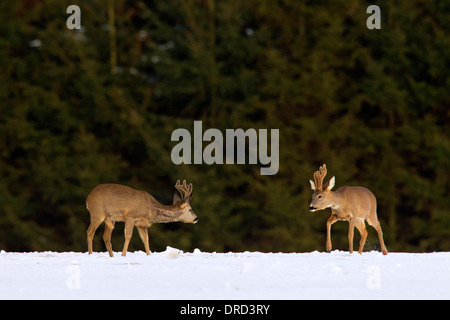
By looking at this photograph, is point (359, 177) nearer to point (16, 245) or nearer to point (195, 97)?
point (195, 97)

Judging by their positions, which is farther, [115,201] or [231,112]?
[231,112]

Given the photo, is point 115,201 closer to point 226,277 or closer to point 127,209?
point 127,209

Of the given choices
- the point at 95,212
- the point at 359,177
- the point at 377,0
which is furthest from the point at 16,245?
the point at 95,212

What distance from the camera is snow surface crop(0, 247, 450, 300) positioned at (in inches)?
329

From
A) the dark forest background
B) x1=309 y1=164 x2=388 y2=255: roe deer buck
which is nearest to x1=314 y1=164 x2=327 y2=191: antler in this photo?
x1=309 y1=164 x2=388 y2=255: roe deer buck

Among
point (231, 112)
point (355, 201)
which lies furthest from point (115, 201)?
point (231, 112)

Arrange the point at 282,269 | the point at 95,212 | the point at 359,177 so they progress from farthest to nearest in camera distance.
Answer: the point at 359,177, the point at 95,212, the point at 282,269

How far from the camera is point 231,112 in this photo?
27812mm

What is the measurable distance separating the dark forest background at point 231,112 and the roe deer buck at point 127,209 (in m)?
13.4

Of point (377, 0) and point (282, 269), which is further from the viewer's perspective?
point (377, 0)

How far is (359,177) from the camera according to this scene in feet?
90.7

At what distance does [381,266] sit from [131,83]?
19423 millimetres

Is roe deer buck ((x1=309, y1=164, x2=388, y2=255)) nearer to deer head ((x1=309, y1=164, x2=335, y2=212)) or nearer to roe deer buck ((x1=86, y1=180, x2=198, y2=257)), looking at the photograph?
deer head ((x1=309, y1=164, x2=335, y2=212))

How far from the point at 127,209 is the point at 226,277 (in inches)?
106
